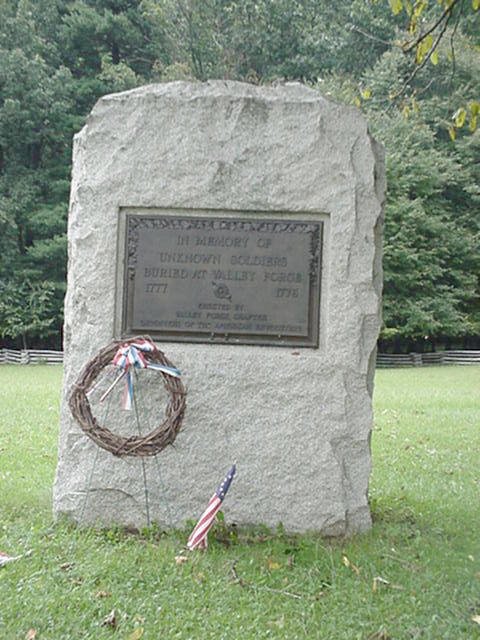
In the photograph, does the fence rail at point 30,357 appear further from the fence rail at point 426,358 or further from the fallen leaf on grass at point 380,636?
the fallen leaf on grass at point 380,636

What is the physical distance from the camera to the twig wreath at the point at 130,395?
14.2 feet

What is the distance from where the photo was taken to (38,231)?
2862cm

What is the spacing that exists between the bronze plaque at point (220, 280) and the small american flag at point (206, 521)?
943 mm

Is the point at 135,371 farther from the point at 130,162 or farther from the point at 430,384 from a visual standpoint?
the point at 430,384

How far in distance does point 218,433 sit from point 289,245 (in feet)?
4.04

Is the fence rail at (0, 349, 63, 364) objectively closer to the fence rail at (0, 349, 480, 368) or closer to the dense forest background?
the fence rail at (0, 349, 480, 368)

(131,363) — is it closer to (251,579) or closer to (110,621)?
(251,579)

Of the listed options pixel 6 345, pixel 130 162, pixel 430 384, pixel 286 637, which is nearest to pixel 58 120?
pixel 6 345

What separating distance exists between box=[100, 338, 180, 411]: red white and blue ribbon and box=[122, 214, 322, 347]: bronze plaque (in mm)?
289

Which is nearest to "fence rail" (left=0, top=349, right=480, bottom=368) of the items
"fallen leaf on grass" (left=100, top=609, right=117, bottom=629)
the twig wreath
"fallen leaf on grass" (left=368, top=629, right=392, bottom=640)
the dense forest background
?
the dense forest background

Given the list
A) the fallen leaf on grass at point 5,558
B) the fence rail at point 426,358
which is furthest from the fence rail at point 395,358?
the fallen leaf on grass at point 5,558

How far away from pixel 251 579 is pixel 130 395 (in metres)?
1.23

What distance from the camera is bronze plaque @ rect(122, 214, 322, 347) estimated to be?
466cm

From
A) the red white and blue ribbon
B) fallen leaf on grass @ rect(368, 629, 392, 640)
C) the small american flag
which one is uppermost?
the red white and blue ribbon
